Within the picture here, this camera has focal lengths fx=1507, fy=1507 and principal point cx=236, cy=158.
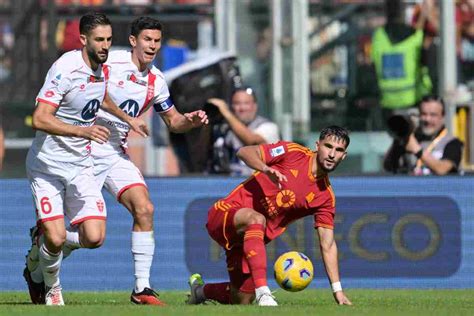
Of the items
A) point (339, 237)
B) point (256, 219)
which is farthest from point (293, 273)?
point (339, 237)

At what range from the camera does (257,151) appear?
1166 centimetres

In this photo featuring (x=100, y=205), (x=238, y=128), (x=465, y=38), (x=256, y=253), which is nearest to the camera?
(x=256, y=253)

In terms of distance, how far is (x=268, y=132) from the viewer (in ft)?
50.5

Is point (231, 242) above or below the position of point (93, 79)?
below

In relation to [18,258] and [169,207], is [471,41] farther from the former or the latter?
[18,258]

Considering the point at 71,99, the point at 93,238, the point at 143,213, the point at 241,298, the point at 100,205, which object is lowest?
the point at 241,298

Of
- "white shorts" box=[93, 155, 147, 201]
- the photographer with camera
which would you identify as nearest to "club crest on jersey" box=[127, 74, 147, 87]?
"white shorts" box=[93, 155, 147, 201]

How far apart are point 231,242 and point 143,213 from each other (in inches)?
30.4

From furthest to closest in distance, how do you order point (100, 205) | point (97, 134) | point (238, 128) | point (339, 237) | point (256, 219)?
point (238, 128) → point (339, 237) → point (100, 205) → point (256, 219) → point (97, 134)

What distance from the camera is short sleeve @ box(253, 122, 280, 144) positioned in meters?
15.3

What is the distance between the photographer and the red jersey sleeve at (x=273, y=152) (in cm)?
1173

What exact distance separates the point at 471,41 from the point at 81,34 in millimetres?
7524

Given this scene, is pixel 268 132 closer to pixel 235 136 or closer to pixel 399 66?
pixel 235 136

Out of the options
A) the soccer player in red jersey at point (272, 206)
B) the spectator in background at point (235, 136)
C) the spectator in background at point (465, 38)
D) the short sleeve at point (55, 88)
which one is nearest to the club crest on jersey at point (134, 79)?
the short sleeve at point (55, 88)
